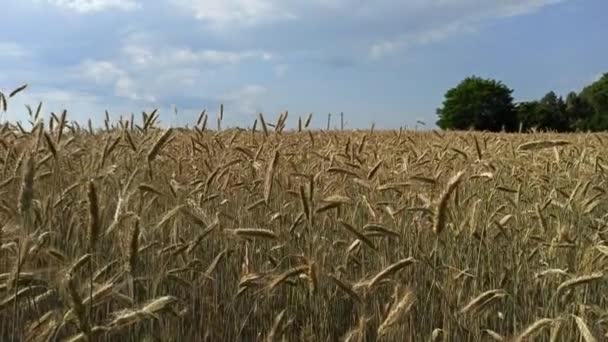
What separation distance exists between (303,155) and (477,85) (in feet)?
182

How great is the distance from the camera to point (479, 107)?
55.9 metres

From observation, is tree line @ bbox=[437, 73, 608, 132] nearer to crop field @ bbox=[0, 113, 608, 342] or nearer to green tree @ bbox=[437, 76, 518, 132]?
green tree @ bbox=[437, 76, 518, 132]

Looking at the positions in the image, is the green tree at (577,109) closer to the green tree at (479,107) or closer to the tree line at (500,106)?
the tree line at (500,106)

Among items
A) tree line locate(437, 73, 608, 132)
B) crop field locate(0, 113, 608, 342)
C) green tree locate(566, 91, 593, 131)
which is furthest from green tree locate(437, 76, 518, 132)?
crop field locate(0, 113, 608, 342)

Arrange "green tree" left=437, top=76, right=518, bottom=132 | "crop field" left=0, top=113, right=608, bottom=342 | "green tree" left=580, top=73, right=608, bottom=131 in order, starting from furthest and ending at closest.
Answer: "green tree" left=437, top=76, right=518, bottom=132 < "green tree" left=580, top=73, right=608, bottom=131 < "crop field" left=0, top=113, right=608, bottom=342

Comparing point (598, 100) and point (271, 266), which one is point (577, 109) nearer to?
point (598, 100)

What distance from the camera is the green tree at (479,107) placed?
55094 mm

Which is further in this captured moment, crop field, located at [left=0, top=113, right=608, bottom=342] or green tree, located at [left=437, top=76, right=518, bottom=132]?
green tree, located at [left=437, top=76, right=518, bottom=132]

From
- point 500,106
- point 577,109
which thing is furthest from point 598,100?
point 500,106

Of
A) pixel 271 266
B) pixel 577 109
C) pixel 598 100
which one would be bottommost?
pixel 271 266

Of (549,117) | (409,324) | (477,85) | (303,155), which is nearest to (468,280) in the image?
(409,324)

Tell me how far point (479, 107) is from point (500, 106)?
1.91 meters

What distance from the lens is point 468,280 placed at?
2596 millimetres

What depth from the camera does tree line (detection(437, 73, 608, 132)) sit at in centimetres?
5350
